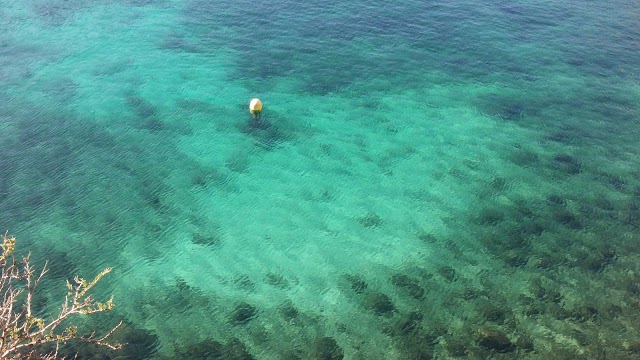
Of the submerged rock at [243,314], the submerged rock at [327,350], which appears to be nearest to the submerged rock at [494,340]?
the submerged rock at [327,350]

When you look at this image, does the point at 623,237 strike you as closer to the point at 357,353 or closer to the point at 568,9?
the point at 357,353

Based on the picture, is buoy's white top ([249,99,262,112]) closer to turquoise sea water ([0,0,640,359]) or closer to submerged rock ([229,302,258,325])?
turquoise sea water ([0,0,640,359])

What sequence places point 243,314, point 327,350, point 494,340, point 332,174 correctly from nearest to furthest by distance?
point 327,350
point 494,340
point 243,314
point 332,174

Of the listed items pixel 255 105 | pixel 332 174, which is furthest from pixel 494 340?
pixel 255 105

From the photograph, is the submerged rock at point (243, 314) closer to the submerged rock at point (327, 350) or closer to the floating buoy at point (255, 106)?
the submerged rock at point (327, 350)

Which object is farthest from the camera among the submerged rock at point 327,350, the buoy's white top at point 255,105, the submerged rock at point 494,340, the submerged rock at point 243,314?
the buoy's white top at point 255,105

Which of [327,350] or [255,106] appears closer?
Answer: [327,350]

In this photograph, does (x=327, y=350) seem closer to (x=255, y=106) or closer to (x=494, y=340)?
(x=494, y=340)

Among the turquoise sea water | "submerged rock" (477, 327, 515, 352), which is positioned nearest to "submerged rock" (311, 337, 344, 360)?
the turquoise sea water
